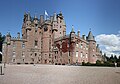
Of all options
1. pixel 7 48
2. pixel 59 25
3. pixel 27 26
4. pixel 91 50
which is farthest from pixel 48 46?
pixel 91 50

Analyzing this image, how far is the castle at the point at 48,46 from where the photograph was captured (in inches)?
2292

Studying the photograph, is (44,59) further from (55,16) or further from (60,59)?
(55,16)

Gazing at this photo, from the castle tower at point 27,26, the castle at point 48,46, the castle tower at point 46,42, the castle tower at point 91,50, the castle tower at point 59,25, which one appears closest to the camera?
the castle at point 48,46

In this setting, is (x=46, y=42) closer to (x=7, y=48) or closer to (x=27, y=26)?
(x=27, y=26)

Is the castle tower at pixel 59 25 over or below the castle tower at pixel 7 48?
over

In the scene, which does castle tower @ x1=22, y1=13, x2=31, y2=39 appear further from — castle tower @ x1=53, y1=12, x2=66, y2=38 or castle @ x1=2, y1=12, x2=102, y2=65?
castle tower @ x1=53, y1=12, x2=66, y2=38

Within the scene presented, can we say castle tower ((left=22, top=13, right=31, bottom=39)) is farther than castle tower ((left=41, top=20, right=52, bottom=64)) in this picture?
Yes

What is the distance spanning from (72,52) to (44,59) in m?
13.8

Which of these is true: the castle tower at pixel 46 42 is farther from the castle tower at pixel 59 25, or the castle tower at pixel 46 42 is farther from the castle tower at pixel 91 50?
the castle tower at pixel 91 50

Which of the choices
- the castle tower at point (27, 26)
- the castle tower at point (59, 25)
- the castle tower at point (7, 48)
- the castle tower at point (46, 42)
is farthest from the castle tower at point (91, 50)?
the castle tower at point (7, 48)

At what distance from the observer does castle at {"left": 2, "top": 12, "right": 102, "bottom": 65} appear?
5822 cm

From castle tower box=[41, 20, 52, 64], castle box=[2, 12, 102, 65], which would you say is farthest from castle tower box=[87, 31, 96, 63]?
castle tower box=[41, 20, 52, 64]

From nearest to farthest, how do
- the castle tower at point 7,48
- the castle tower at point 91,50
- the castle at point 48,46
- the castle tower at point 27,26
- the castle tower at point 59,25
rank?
1. the castle at point 48,46
2. the castle tower at point 7,48
3. the castle tower at point 91,50
4. the castle tower at point 27,26
5. the castle tower at point 59,25

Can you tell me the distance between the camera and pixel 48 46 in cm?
6550
